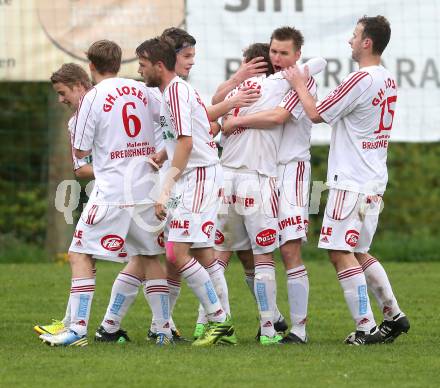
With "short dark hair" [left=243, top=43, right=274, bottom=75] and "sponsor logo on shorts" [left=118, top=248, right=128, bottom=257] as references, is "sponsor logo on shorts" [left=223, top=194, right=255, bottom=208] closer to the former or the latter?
"sponsor logo on shorts" [left=118, top=248, right=128, bottom=257]

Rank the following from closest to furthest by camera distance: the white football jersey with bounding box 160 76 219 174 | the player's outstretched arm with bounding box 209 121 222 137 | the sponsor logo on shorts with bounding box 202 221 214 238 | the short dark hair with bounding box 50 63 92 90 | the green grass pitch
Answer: the green grass pitch < the white football jersey with bounding box 160 76 219 174 < the sponsor logo on shorts with bounding box 202 221 214 238 < the short dark hair with bounding box 50 63 92 90 < the player's outstretched arm with bounding box 209 121 222 137

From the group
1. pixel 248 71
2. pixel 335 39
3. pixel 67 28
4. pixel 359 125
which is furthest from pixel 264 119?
pixel 67 28

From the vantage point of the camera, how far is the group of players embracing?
8.14 m

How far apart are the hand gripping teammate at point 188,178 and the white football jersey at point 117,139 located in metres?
0.17

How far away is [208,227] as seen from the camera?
26.9ft

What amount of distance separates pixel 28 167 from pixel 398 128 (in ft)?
26.7

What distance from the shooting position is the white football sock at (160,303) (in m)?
8.45

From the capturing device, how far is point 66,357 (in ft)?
24.6

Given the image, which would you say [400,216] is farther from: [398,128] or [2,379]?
[2,379]

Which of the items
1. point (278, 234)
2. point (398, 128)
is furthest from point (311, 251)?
point (278, 234)

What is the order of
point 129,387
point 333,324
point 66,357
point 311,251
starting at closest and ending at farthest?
point 129,387, point 66,357, point 333,324, point 311,251

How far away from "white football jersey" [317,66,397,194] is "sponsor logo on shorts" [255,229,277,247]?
21.8 inches

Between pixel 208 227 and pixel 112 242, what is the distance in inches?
25.9

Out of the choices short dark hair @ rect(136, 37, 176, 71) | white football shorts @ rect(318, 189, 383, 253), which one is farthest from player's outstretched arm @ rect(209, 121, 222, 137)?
white football shorts @ rect(318, 189, 383, 253)
